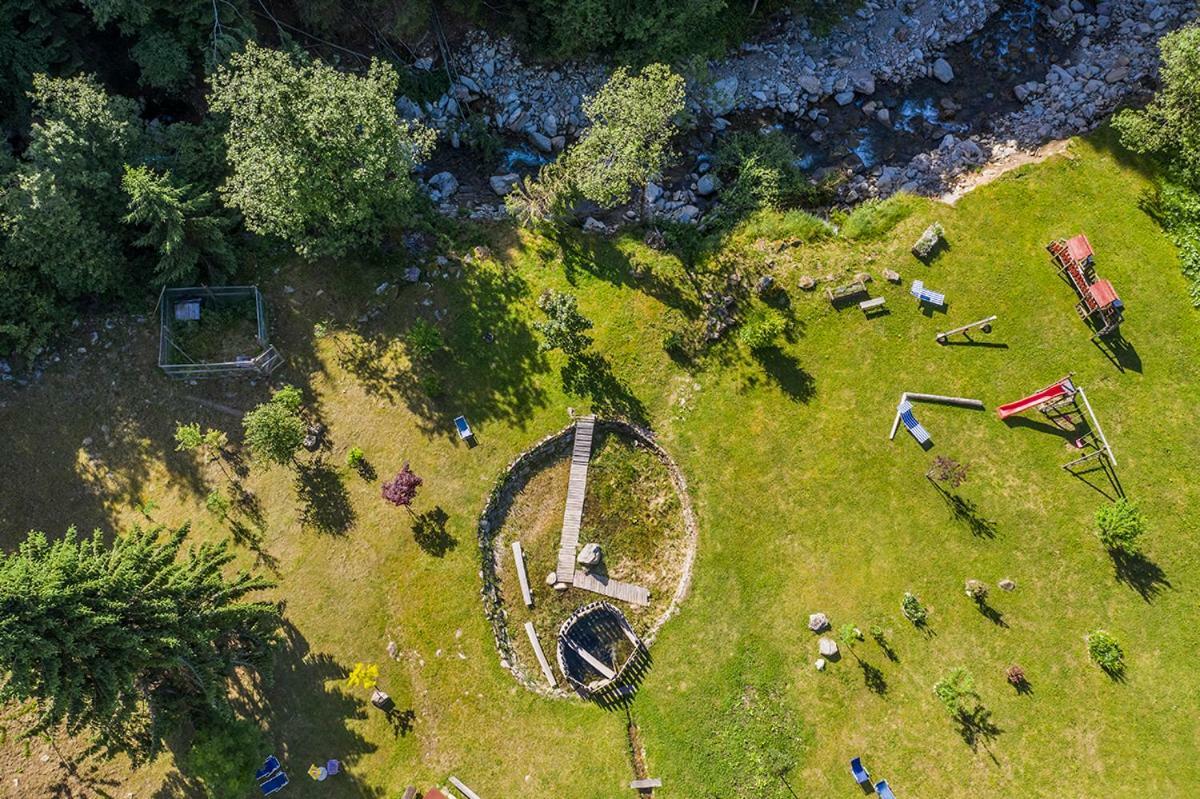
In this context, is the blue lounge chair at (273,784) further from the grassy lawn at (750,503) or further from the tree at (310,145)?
the tree at (310,145)

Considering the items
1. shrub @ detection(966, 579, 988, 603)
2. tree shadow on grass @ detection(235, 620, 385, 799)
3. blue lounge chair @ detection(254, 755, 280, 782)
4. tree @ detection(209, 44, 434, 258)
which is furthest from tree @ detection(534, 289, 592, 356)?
blue lounge chair @ detection(254, 755, 280, 782)

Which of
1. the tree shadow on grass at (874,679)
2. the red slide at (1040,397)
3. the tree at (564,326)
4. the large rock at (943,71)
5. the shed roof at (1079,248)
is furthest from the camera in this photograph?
the large rock at (943,71)

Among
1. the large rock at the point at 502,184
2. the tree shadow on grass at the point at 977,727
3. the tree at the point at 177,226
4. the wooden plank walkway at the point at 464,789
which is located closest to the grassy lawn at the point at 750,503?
the tree shadow on grass at the point at 977,727

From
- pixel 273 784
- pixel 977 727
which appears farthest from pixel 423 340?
pixel 977 727

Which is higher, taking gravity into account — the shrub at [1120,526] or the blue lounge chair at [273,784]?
the shrub at [1120,526]

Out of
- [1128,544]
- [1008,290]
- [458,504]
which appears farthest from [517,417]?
[1128,544]

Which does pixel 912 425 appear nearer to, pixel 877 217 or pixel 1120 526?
pixel 1120 526
